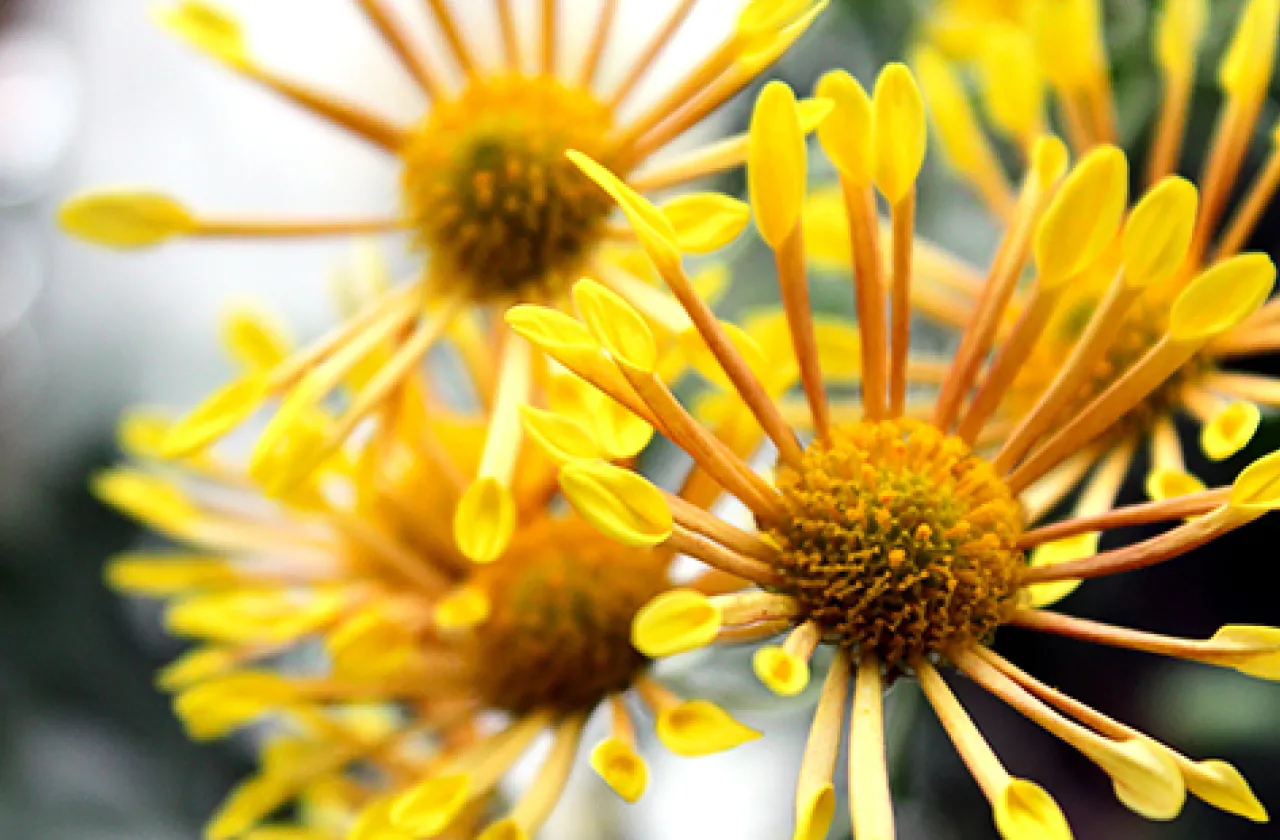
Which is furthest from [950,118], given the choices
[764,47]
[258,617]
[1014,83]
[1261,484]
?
[258,617]

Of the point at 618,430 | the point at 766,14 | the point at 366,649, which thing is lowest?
the point at 366,649

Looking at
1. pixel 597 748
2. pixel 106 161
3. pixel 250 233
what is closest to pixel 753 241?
pixel 250 233

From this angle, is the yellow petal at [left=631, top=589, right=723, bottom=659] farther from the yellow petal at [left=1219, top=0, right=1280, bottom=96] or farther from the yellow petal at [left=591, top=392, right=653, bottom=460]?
the yellow petal at [left=1219, top=0, right=1280, bottom=96]

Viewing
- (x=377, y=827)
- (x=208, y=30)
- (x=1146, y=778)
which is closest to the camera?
(x=1146, y=778)

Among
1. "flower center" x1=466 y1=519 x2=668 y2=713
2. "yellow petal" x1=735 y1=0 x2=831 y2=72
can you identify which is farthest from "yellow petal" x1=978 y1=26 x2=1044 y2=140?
"flower center" x1=466 y1=519 x2=668 y2=713

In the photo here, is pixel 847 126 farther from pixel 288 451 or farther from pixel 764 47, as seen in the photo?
pixel 288 451

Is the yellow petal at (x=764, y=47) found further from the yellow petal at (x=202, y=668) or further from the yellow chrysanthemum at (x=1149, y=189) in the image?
the yellow petal at (x=202, y=668)

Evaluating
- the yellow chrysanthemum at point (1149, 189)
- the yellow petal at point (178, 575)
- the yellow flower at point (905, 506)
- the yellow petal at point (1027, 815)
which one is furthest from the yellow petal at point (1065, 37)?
the yellow petal at point (178, 575)
